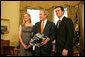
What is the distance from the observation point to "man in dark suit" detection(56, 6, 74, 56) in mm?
2441

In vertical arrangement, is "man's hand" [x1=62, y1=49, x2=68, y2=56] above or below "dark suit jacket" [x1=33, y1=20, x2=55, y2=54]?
below

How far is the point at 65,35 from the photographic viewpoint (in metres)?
2.53

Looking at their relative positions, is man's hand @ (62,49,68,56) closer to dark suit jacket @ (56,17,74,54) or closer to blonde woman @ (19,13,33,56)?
dark suit jacket @ (56,17,74,54)

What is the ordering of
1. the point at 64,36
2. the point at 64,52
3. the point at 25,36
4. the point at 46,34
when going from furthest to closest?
the point at 25,36
the point at 46,34
the point at 64,36
the point at 64,52

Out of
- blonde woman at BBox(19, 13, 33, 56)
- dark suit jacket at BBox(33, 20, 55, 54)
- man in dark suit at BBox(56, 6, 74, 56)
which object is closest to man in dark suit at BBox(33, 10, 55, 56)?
dark suit jacket at BBox(33, 20, 55, 54)

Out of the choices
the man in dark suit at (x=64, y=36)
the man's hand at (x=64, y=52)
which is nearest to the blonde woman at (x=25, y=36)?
the man in dark suit at (x=64, y=36)

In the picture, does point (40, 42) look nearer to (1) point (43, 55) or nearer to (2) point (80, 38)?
(1) point (43, 55)

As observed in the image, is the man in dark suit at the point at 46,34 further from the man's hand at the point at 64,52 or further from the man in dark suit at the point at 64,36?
the man's hand at the point at 64,52

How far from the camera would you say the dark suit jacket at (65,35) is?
8.05ft

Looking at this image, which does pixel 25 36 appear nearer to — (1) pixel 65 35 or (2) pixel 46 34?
(2) pixel 46 34

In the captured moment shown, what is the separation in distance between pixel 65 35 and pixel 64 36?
0.03 m

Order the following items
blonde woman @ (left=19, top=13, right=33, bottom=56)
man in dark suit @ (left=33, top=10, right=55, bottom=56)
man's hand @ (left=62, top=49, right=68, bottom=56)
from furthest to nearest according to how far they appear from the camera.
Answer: blonde woman @ (left=19, top=13, right=33, bottom=56) → man in dark suit @ (left=33, top=10, right=55, bottom=56) → man's hand @ (left=62, top=49, right=68, bottom=56)

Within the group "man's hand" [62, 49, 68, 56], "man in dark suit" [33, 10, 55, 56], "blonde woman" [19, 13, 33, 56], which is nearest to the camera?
"man's hand" [62, 49, 68, 56]

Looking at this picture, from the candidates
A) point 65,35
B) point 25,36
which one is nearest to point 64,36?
point 65,35
